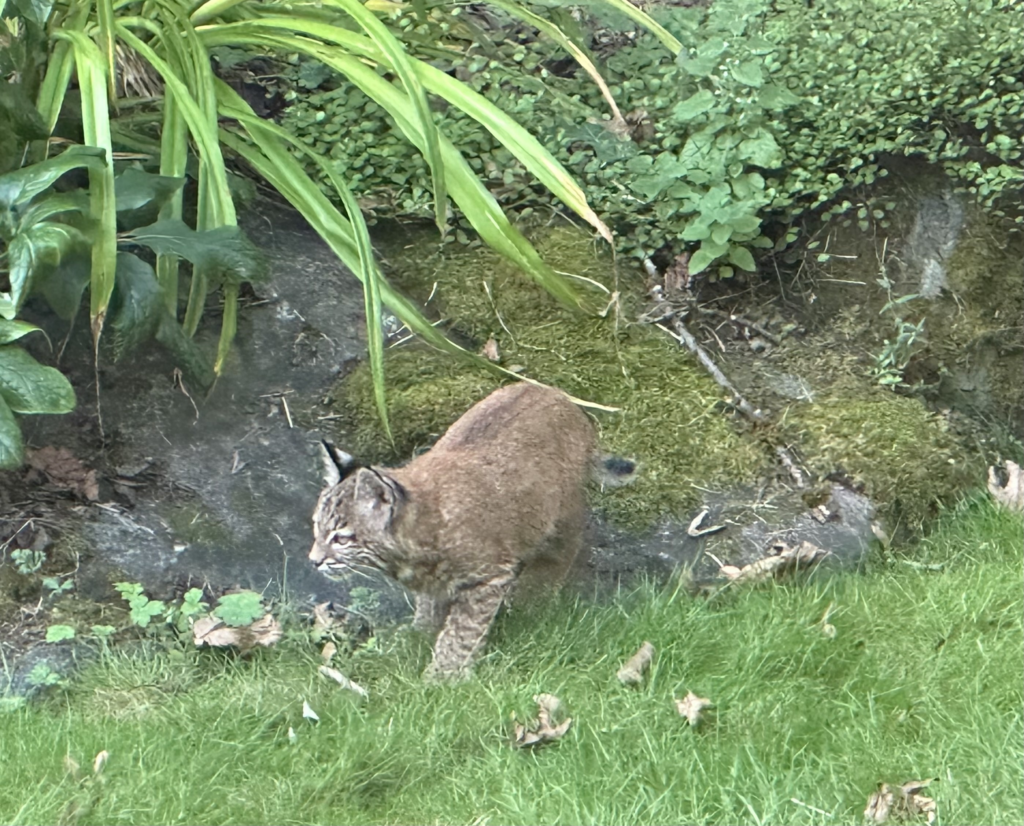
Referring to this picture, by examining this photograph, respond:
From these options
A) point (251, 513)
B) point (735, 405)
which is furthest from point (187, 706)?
point (735, 405)

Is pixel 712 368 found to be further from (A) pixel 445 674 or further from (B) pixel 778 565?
(A) pixel 445 674

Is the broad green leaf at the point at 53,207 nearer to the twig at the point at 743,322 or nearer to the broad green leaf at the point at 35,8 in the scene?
the broad green leaf at the point at 35,8

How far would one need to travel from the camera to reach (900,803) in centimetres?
280

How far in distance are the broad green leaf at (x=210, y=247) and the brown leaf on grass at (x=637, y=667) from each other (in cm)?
156

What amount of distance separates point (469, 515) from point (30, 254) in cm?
137

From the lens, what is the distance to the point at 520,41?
17.5 ft

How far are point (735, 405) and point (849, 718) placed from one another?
58.2 inches

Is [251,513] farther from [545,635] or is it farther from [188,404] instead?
[545,635]

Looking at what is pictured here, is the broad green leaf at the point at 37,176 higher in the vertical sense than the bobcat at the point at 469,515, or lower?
higher

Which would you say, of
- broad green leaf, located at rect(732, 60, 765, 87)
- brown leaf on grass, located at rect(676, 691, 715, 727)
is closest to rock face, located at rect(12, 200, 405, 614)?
brown leaf on grass, located at rect(676, 691, 715, 727)

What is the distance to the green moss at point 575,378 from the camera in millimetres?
4156

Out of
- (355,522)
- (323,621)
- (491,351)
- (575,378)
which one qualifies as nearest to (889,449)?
(575,378)

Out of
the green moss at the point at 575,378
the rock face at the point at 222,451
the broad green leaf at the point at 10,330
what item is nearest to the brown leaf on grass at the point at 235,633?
the rock face at the point at 222,451

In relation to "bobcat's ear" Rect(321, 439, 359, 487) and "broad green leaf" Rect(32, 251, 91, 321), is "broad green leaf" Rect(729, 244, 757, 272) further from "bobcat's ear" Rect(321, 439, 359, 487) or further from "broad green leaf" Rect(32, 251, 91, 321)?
"broad green leaf" Rect(32, 251, 91, 321)
